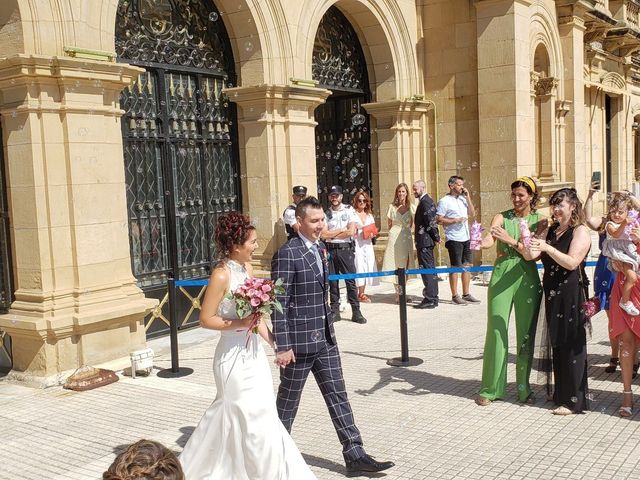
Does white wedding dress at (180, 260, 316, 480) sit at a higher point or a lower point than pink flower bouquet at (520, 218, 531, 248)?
lower

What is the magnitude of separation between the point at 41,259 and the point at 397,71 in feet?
26.0

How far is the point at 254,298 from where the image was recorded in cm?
434

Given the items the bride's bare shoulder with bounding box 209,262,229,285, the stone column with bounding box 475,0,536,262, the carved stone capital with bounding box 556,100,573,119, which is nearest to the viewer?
the bride's bare shoulder with bounding box 209,262,229,285

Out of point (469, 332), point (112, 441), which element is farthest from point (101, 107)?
point (469, 332)

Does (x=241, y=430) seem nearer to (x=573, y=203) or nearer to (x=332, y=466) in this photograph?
(x=332, y=466)

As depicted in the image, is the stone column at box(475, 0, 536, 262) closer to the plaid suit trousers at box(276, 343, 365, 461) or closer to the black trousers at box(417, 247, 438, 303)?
the black trousers at box(417, 247, 438, 303)

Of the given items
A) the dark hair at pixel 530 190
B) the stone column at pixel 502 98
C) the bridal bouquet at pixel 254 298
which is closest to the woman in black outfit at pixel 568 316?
the dark hair at pixel 530 190

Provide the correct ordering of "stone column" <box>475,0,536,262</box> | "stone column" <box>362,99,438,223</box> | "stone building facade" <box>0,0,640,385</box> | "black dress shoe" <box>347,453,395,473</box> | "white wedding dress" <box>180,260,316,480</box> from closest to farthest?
"white wedding dress" <box>180,260,316,480</box> < "black dress shoe" <box>347,453,395,473</box> < "stone building facade" <box>0,0,640,385</box> < "stone column" <box>475,0,536,262</box> < "stone column" <box>362,99,438,223</box>

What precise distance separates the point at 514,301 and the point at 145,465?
184 inches

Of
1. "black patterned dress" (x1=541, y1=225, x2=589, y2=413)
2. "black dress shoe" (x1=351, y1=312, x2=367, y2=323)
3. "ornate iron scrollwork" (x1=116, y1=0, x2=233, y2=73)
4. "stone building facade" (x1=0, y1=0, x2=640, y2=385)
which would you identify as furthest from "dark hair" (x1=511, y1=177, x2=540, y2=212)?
"ornate iron scrollwork" (x1=116, y1=0, x2=233, y2=73)

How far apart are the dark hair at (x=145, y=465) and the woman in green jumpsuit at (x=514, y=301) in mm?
4469

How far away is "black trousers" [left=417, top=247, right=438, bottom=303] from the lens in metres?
10.6

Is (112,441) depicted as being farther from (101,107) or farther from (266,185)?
(266,185)

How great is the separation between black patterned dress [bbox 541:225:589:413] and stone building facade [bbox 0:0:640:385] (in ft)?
14.2
